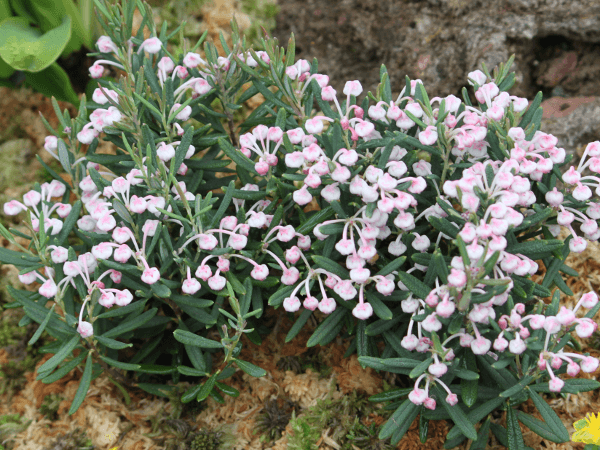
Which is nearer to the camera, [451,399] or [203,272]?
[451,399]

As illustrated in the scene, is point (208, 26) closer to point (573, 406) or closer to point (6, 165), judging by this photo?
point (6, 165)

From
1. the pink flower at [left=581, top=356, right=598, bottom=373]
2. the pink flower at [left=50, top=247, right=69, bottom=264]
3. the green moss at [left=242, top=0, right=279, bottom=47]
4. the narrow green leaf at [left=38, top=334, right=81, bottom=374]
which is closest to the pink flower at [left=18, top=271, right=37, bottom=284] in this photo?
the pink flower at [left=50, top=247, right=69, bottom=264]

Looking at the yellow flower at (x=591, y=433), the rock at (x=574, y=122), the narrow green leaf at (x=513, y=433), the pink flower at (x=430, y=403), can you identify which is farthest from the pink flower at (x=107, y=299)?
the rock at (x=574, y=122)

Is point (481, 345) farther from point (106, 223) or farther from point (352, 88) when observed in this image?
point (106, 223)

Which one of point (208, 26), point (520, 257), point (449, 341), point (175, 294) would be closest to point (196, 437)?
point (175, 294)

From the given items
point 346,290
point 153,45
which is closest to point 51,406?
point 346,290

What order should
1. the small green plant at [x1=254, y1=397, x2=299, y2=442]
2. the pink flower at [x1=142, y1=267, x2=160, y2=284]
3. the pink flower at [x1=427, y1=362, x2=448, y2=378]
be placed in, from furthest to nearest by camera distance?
the small green plant at [x1=254, y1=397, x2=299, y2=442] → the pink flower at [x1=142, y1=267, x2=160, y2=284] → the pink flower at [x1=427, y1=362, x2=448, y2=378]

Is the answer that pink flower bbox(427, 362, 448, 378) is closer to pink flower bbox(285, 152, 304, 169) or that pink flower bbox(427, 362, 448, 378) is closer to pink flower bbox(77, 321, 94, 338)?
pink flower bbox(285, 152, 304, 169)

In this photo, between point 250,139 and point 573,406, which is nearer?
point 250,139
